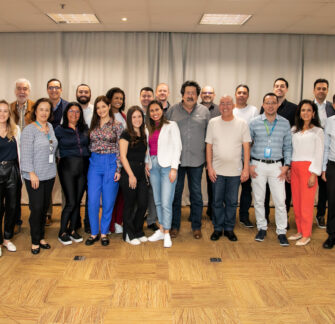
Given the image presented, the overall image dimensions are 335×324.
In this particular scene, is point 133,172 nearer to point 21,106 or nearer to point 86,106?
point 86,106

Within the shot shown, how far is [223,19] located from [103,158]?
279 centimetres

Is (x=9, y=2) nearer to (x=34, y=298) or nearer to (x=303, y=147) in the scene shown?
(x=34, y=298)

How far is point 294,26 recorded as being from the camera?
16.4 ft

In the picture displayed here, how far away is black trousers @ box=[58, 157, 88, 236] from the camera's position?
3.57 meters

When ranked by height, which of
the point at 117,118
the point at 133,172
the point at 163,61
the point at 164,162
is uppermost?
the point at 163,61

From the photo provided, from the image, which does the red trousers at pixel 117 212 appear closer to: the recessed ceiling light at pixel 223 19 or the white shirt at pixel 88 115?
the white shirt at pixel 88 115

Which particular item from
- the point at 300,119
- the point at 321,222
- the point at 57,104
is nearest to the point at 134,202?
the point at 57,104

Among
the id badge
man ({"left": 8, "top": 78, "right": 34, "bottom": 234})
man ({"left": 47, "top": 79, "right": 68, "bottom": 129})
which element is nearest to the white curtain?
man ({"left": 47, "top": 79, "right": 68, "bottom": 129})

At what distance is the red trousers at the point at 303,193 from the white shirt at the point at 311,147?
64mm

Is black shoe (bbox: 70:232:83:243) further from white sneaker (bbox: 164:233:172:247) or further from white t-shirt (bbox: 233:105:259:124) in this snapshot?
white t-shirt (bbox: 233:105:259:124)

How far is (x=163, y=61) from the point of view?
5594 mm

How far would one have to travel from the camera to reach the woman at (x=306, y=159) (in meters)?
3.62

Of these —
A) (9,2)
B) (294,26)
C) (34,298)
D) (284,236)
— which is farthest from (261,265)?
(9,2)

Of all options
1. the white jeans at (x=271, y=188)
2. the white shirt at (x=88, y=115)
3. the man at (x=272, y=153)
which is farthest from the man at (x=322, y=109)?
the white shirt at (x=88, y=115)
